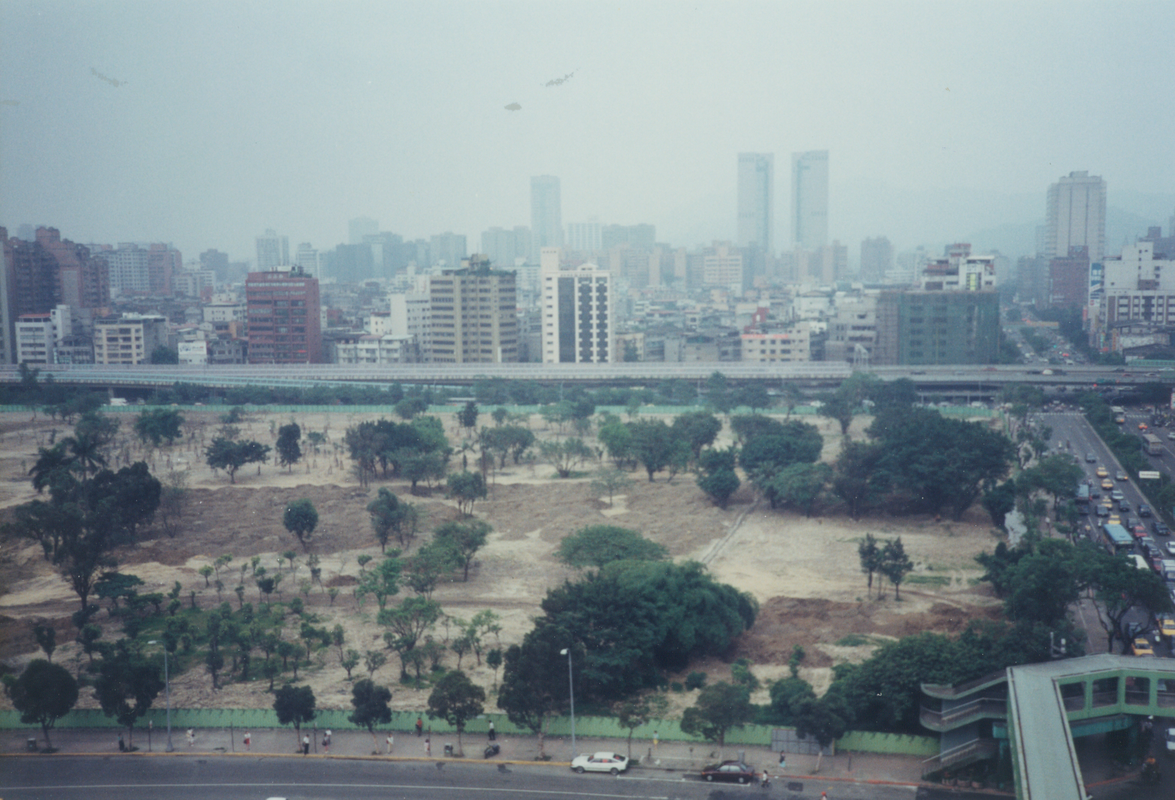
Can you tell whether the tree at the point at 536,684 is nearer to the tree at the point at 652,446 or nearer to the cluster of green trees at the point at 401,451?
the cluster of green trees at the point at 401,451

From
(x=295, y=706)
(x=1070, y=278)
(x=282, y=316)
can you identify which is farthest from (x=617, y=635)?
(x=1070, y=278)

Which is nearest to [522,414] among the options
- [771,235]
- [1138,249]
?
[1138,249]

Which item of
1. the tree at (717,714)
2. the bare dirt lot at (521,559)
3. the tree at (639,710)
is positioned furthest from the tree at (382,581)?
the tree at (717,714)

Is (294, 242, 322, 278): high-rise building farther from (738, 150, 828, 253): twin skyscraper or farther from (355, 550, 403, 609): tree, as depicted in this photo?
(355, 550, 403, 609): tree

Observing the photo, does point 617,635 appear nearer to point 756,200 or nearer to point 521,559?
point 521,559

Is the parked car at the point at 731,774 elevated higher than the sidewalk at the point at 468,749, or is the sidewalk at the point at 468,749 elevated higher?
the parked car at the point at 731,774

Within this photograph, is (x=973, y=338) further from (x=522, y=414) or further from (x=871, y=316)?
(x=522, y=414)
